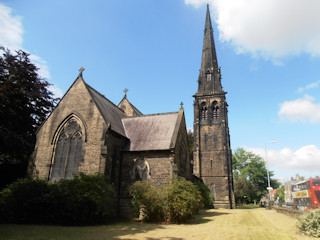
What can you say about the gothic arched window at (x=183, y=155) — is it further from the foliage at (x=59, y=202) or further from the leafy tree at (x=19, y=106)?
the leafy tree at (x=19, y=106)

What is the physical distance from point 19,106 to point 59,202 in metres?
12.7

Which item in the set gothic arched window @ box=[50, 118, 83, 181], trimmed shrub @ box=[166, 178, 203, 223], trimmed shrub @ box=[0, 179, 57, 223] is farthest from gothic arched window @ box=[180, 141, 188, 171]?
trimmed shrub @ box=[0, 179, 57, 223]

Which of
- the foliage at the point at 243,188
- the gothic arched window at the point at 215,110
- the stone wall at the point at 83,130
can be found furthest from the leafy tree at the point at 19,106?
the foliage at the point at 243,188

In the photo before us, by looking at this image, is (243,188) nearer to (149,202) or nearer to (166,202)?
(166,202)

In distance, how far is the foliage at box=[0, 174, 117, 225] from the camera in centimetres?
1402

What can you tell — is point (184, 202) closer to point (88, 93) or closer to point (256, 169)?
point (88, 93)

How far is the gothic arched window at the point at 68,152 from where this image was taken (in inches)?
717

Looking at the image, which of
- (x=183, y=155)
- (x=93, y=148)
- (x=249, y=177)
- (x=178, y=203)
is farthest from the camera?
(x=249, y=177)

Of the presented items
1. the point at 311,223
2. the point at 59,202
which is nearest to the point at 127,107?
the point at 59,202

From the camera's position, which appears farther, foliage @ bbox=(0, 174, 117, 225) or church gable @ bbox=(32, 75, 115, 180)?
church gable @ bbox=(32, 75, 115, 180)

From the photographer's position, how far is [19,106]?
22.2 meters

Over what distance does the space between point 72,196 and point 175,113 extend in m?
12.8

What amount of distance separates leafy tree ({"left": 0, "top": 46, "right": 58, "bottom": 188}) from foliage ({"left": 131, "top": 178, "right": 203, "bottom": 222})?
39.6 ft

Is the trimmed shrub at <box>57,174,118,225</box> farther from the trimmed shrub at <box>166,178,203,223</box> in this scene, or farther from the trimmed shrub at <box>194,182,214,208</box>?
the trimmed shrub at <box>194,182,214,208</box>
